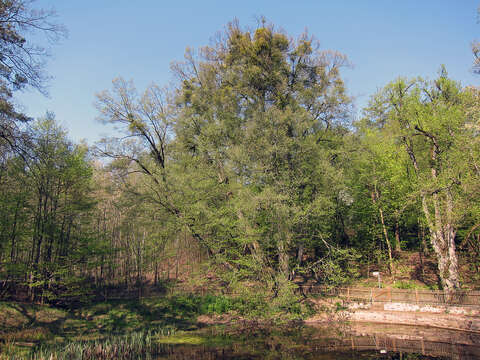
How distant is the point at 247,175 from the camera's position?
1861cm

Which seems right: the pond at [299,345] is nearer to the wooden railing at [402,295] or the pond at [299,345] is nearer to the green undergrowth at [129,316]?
the green undergrowth at [129,316]

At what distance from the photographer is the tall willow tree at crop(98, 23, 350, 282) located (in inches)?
707

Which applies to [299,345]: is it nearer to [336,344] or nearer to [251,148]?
[336,344]

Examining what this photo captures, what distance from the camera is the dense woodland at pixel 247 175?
703 inches

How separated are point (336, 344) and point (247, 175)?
9731 mm

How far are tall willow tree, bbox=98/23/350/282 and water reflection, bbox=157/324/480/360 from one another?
11.0 feet

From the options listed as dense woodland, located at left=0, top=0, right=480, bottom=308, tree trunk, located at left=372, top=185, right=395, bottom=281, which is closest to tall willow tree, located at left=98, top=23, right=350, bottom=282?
dense woodland, located at left=0, top=0, right=480, bottom=308

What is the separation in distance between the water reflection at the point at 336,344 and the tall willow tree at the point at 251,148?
335 cm

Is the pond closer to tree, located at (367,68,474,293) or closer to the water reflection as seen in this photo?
the water reflection

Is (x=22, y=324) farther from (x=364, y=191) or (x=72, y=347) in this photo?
(x=364, y=191)

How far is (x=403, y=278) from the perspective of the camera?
2223 centimetres

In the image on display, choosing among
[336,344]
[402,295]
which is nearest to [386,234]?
Result: [402,295]

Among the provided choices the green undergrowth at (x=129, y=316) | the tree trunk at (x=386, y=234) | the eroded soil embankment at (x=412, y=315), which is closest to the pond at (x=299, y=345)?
the eroded soil embankment at (x=412, y=315)

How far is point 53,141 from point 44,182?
3023mm
